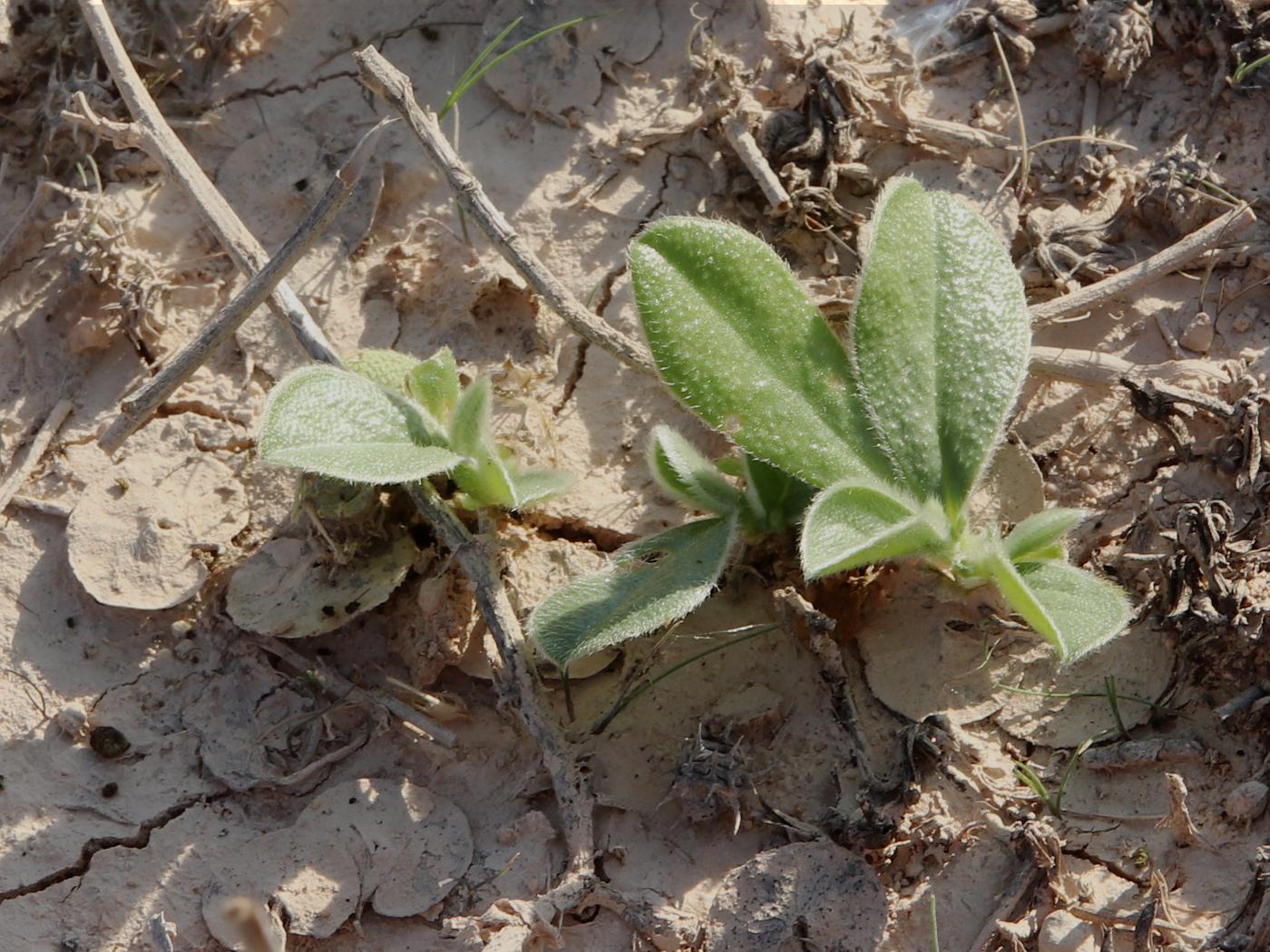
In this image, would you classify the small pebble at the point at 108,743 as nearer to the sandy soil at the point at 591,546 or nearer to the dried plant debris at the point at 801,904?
the sandy soil at the point at 591,546

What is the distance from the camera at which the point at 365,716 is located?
2.32 meters

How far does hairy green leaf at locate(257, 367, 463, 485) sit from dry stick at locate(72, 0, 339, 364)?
27cm

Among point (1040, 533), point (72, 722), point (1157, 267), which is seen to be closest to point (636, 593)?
point (1040, 533)

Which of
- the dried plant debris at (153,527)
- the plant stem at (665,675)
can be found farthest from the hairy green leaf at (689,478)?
the dried plant debris at (153,527)

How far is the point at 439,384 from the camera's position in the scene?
2320 millimetres

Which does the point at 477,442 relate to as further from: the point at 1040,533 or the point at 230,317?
the point at 1040,533

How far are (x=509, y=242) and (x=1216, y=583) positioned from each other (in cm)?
140

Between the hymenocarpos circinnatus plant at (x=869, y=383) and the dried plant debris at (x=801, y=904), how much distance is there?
457 mm

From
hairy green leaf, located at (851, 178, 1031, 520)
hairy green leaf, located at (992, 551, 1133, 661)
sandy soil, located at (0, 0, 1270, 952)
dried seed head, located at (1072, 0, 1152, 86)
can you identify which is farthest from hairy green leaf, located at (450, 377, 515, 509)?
dried seed head, located at (1072, 0, 1152, 86)

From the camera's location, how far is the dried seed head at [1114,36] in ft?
9.07

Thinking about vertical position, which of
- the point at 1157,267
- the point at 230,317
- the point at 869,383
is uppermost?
the point at 230,317

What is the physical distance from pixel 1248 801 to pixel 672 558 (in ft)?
3.14

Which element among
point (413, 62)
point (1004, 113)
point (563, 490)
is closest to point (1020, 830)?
point (563, 490)

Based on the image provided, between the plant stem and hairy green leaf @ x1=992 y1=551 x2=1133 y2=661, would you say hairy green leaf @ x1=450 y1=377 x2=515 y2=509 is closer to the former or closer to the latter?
the plant stem
